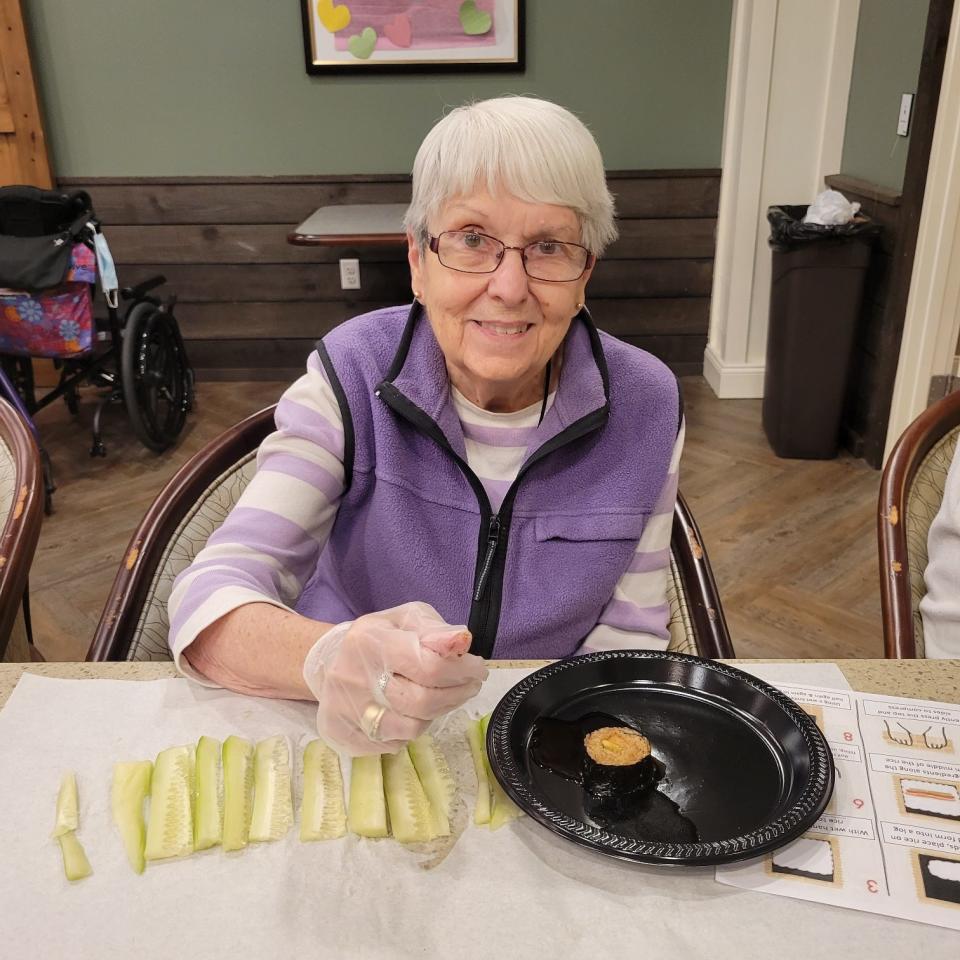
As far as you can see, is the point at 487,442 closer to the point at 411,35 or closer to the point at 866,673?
the point at 866,673

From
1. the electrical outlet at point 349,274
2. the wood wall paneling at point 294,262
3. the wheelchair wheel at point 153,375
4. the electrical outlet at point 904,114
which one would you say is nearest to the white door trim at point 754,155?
the wood wall paneling at point 294,262

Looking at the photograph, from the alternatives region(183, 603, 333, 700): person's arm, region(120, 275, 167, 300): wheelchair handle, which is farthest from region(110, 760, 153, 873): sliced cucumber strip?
region(120, 275, 167, 300): wheelchair handle

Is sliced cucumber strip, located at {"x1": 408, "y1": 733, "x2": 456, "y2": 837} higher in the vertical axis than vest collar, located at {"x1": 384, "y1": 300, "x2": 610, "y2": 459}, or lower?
lower

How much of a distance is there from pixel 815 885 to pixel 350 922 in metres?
0.38

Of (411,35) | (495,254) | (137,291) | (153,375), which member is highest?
(411,35)

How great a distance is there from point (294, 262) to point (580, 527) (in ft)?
11.1

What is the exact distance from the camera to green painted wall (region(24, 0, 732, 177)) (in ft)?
12.8

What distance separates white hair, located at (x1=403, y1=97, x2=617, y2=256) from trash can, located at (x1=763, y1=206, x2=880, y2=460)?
244 cm

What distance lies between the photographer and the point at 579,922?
2.33ft

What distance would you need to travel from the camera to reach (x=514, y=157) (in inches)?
41.4

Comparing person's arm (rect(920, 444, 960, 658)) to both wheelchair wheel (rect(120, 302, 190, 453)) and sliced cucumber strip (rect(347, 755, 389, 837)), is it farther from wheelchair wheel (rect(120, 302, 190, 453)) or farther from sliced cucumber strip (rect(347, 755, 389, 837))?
wheelchair wheel (rect(120, 302, 190, 453))

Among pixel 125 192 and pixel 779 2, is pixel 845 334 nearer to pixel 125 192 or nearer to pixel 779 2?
pixel 779 2

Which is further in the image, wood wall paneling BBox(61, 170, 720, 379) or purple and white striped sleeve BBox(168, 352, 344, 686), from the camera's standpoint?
wood wall paneling BBox(61, 170, 720, 379)

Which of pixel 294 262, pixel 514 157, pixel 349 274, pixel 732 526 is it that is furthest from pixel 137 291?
pixel 514 157
